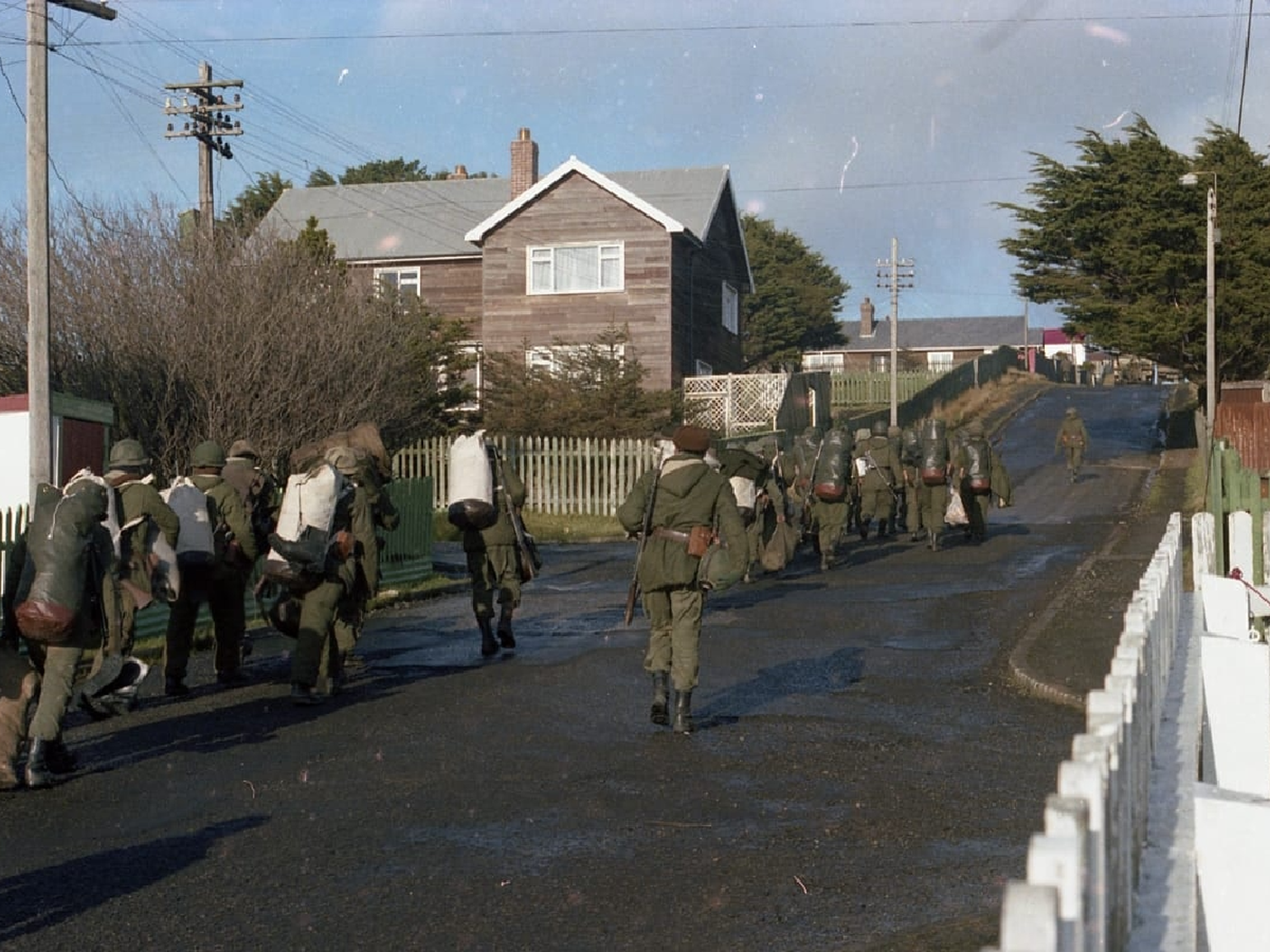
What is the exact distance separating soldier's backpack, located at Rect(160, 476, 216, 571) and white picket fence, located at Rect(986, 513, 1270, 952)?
684 cm

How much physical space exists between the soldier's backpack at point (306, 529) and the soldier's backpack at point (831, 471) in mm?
10229

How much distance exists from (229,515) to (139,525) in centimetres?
182

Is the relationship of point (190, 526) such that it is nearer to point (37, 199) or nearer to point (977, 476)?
point (37, 199)

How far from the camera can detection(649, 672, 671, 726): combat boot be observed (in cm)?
985

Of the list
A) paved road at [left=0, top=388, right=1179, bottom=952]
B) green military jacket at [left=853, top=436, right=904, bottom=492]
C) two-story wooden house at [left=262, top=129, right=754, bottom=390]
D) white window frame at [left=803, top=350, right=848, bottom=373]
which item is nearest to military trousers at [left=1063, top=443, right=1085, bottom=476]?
two-story wooden house at [left=262, top=129, right=754, bottom=390]

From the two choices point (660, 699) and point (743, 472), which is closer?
point (660, 699)

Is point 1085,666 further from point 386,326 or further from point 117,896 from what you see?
point 386,326

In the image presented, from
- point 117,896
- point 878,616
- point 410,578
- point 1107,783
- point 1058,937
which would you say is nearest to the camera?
point 1058,937

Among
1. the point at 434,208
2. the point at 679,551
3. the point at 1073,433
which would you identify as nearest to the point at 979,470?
the point at 679,551

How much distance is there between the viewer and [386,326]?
2553cm

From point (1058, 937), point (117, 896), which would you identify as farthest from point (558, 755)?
point (1058, 937)

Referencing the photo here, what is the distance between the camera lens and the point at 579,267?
4153cm

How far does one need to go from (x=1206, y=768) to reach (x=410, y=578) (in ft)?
44.6

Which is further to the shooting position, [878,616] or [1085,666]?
[878,616]
